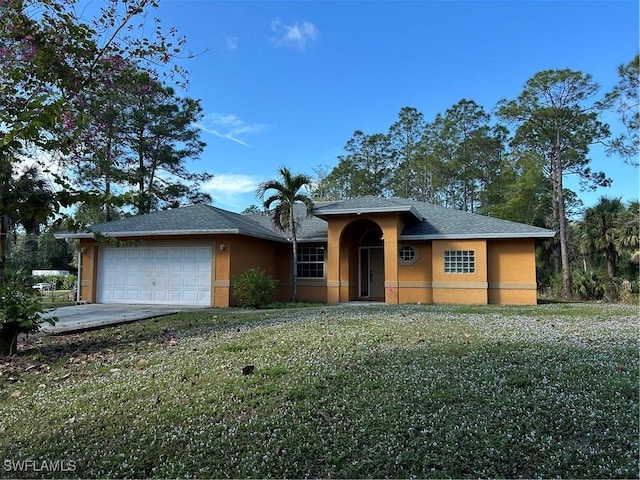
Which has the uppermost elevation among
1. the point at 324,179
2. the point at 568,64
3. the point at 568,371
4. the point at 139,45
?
the point at 568,64

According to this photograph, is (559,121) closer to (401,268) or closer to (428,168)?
(428,168)

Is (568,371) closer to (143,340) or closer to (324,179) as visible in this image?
(143,340)

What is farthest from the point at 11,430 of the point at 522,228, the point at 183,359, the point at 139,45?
the point at 522,228

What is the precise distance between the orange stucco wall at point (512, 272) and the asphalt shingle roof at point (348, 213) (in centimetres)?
67

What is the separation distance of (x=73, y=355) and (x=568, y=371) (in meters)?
6.99

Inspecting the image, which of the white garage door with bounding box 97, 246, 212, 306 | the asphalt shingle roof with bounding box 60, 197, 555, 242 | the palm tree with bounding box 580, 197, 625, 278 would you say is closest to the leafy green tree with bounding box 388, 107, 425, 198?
the palm tree with bounding box 580, 197, 625, 278

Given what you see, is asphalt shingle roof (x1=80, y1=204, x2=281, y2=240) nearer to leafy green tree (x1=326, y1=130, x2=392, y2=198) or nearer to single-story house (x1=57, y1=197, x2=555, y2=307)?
single-story house (x1=57, y1=197, x2=555, y2=307)

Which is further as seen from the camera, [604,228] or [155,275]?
[604,228]

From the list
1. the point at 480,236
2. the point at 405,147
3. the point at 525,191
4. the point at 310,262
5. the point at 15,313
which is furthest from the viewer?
the point at 405,147

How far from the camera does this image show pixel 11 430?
399 cm

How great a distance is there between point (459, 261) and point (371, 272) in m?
4.26

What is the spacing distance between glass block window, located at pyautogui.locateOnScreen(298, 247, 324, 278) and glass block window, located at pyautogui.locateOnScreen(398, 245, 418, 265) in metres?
3.32

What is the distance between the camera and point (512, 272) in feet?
51.5

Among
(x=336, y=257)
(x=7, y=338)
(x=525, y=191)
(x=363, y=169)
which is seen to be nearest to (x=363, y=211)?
(x=336, y=257)
